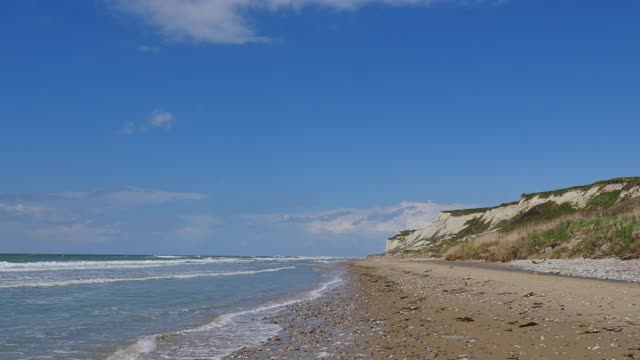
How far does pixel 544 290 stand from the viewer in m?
20.1

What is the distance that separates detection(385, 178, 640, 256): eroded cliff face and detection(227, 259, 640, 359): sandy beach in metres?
47.4

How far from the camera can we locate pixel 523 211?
269ft

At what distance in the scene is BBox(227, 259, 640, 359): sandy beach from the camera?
11.2 m

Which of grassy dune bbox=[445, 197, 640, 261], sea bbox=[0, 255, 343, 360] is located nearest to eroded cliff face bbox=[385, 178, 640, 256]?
grassy dune bbox=[445, 197, 640, 261]

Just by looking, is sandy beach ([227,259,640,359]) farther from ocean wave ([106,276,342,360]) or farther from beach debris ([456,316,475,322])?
ocean wave ([106,276,342,360])

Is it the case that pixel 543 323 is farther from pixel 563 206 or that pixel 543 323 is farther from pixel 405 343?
pixel 563 206

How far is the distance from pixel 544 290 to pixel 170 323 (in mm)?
13760

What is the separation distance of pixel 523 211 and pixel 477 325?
72.8 meters

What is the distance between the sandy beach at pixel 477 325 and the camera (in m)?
11.2

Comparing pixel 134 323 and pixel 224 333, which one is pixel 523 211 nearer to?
pixel 134 323

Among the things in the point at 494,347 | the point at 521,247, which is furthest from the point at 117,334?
the point at 521,247

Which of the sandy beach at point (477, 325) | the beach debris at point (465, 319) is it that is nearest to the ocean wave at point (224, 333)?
the sandy beach at point (477, 325)

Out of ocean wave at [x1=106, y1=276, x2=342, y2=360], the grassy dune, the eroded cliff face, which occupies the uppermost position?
the eroded cliff face

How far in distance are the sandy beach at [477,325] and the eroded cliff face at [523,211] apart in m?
47.4
